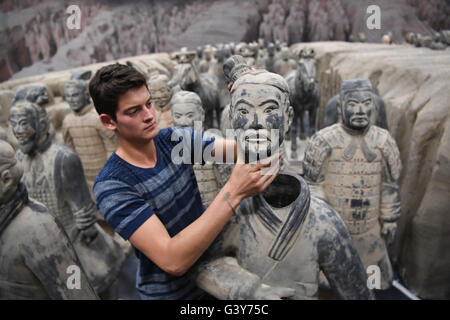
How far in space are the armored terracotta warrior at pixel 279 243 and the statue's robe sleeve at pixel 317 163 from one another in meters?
1.39

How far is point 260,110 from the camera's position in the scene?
95 cm

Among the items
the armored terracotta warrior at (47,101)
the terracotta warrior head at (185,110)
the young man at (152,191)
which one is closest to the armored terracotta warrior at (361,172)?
the terracotta warrior head at (185,110)

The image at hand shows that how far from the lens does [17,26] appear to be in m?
7.32

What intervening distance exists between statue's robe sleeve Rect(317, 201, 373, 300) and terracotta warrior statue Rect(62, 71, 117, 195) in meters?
3.20

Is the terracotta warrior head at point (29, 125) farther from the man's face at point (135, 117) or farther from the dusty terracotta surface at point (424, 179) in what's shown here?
the dusty terracotta surface at point (424, 179)

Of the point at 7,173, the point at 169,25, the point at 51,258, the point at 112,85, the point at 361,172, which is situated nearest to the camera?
the point at 112,85

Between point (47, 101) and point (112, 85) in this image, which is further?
point (47, 101)

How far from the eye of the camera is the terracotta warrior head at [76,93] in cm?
355

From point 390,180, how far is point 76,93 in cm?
323

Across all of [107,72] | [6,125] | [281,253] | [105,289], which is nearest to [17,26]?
[6,125]

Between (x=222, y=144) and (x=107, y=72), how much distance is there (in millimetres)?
443

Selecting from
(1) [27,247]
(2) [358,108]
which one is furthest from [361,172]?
(1) [27,247]

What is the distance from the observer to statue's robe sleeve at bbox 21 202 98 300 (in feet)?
5.03

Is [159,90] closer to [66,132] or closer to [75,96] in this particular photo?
[75,96]
